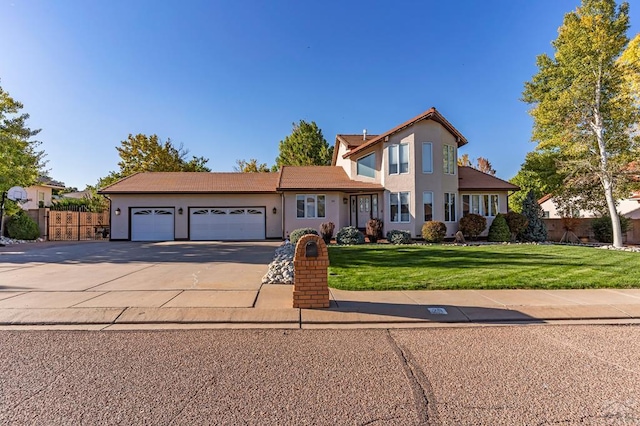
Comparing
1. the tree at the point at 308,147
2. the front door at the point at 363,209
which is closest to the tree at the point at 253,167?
the tree at the point at 308,147

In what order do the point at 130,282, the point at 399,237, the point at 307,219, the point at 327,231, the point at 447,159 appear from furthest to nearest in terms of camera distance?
1. the point at 307,219
2. the point at 447,159
3. the point at 327,231
4. the point at 399,237
5. the point at 130,282

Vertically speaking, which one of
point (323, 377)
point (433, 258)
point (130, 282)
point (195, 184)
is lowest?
point (323, 377)

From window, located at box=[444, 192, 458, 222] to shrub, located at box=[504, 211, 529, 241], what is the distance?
9.97 ft

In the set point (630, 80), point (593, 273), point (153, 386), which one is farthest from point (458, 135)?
point (153, 386)

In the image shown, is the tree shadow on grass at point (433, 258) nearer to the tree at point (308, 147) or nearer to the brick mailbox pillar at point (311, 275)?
the brick mailbox pillar at point (311, 275)

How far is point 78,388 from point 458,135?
20907 mm

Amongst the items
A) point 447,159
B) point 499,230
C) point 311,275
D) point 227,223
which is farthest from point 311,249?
point 227,223

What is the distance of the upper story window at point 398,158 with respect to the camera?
63.8 ft

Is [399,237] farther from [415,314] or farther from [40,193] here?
[40,193]

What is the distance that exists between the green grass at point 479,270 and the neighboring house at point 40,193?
33994 mm

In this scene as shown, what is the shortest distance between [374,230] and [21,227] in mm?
22378

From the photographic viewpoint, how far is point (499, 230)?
63.7 ft

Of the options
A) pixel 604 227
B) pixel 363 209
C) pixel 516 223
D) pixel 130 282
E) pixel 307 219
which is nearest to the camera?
pixel 130 282

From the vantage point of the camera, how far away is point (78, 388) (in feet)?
10.8
